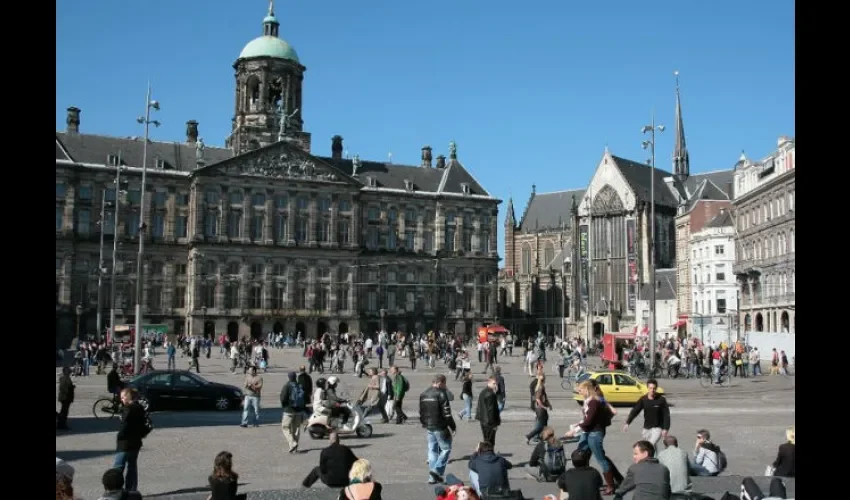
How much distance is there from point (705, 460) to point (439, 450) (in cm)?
398

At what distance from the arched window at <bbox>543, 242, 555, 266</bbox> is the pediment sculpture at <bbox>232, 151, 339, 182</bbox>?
35.9 m

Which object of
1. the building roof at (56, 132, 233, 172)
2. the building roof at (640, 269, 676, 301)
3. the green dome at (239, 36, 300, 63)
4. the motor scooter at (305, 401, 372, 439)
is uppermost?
the green dome at (239, 36, 300, 63)

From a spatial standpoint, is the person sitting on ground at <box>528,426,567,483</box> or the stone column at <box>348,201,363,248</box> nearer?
the person sitting on ground at <box>528,426,567,483</box>

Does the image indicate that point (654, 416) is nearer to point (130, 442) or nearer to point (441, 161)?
point (130, 442)

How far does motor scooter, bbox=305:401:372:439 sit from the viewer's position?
1805cm

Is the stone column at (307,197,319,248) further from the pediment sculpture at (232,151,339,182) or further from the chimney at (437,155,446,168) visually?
the chimney at (437,155,446,168)

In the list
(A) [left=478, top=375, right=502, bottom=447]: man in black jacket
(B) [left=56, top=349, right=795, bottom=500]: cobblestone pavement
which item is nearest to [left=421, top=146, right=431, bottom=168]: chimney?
(B) [left=56, top=349, right=795, bottom=500]: cobblestone pavement

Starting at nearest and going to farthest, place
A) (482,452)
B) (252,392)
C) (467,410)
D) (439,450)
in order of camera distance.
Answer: (482,452)
(439,450)
(252,392)
(467,410)

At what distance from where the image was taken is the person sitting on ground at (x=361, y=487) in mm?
8078

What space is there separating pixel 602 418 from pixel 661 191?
271 feet

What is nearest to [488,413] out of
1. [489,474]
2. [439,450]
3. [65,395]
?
[439,450]

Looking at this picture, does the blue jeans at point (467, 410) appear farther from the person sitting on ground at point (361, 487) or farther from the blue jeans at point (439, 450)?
the person sitting on ground at point (361, 487)

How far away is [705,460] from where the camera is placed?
509 inches
